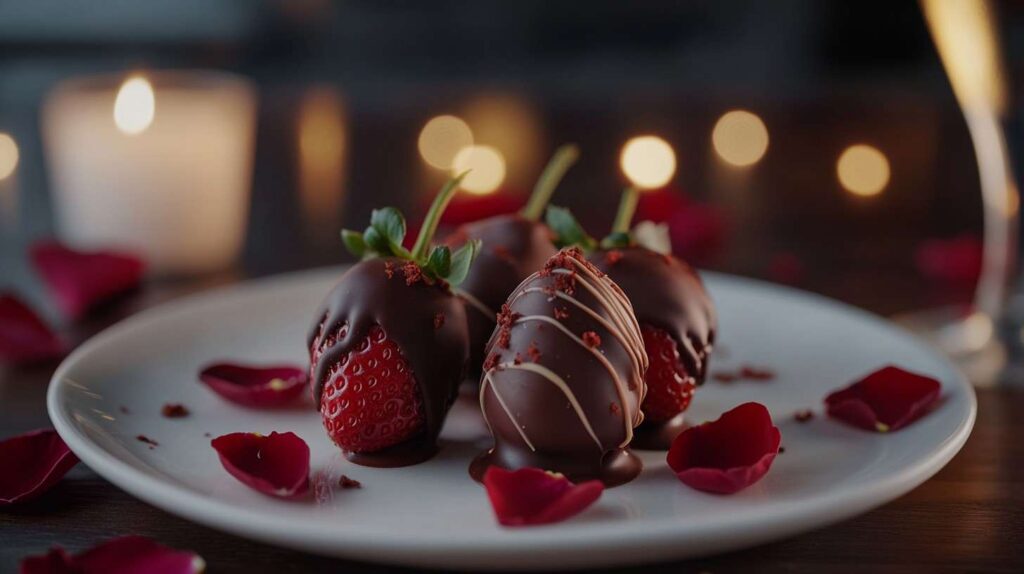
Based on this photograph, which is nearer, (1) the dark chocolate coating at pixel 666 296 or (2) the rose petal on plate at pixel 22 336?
(1) the dark chocolate coating at pixel 666 296

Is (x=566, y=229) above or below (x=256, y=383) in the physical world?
above

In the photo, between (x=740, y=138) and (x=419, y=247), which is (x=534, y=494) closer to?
(x=419, y=247)

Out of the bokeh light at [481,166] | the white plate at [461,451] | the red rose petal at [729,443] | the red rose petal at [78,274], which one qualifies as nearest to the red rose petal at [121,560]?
the white plate at [461,451]

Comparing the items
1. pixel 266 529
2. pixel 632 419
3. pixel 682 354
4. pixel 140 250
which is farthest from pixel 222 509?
pixel 140 250

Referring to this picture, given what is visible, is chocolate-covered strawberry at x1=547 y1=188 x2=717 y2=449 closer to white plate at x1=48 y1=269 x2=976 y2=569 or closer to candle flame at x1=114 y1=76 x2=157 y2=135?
white plate at x1=48 y1=269 x2=976 y2=569

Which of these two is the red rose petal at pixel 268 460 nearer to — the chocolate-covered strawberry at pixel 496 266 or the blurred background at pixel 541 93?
the chocolate-covered strawberry at pixel 496 266

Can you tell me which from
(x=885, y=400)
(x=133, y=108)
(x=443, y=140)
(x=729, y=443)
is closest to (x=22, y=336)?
(x=133, y=108)
